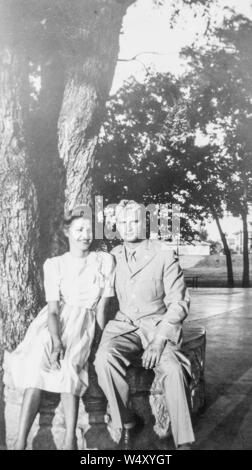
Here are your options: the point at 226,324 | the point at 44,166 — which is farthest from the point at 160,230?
the point at 44,166

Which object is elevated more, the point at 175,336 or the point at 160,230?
the point at 160,230

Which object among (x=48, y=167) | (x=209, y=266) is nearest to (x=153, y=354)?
(x=48, y=167)

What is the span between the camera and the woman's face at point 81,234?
400cm

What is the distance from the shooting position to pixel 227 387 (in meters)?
5.75

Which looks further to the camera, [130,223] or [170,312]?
[130,223]

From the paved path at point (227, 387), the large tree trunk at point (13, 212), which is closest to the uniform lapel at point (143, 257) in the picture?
the large tree trunk at point (13, 212)

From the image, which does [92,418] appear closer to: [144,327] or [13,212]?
[144,327]

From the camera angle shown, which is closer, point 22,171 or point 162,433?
point 162,433

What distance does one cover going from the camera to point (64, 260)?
157 inches

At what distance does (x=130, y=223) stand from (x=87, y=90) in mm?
1452

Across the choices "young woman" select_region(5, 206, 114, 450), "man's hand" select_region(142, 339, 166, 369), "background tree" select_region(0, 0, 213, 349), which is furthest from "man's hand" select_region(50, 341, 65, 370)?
"background tree" select_region(0, 0, 213, 349)

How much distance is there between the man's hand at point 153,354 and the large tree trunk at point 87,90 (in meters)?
1.66

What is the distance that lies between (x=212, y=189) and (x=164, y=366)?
1486 cm
